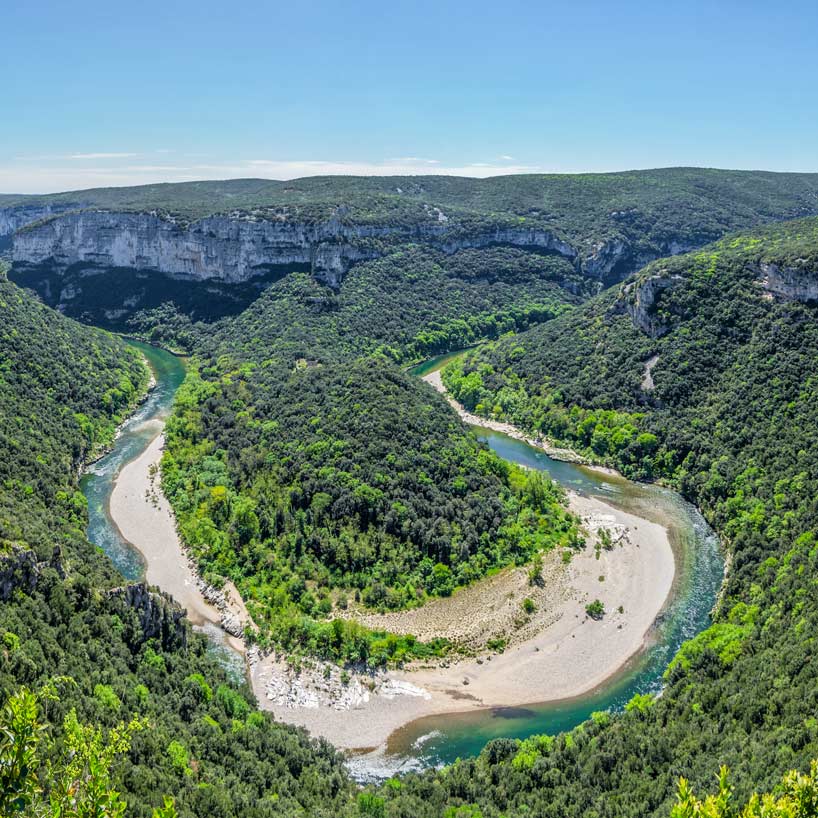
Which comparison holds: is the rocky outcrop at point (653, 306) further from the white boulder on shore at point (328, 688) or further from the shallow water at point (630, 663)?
the white boulder on shore at point (328, 688)

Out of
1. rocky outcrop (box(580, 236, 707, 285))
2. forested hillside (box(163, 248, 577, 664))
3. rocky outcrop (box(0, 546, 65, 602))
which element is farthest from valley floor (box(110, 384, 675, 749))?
rocky outcrop (box(580, 236, 707, 285))

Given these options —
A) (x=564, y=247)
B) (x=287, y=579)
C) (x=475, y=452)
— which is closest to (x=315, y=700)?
(x=287, y=579)

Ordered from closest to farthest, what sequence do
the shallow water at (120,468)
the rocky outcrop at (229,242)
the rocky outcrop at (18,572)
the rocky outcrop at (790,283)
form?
the rocky outcrop at (18,572) < the shallow water at (120,468) < the rocky outcrop at (790,283) < the rocky outcrop at (229,242)

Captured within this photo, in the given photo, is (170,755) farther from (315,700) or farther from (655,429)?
(655,429)

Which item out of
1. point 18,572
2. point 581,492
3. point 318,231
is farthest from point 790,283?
point 318,231

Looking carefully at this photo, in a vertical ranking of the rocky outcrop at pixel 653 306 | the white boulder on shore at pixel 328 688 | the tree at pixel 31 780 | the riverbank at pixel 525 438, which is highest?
the rocky outcrop at pixel 653 306

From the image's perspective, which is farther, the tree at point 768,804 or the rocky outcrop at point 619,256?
the rocky outcrop at point 619,256

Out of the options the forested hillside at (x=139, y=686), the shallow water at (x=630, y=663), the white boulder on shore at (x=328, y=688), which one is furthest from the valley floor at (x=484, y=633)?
the forested hillside at (x=139, y=686)
